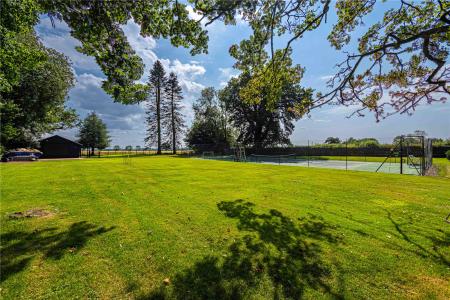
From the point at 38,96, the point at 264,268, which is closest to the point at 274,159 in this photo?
the point at 38,96

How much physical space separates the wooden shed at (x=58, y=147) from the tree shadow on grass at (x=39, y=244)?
43.2 metres

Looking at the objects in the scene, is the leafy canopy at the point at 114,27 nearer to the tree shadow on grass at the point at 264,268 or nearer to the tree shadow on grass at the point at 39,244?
the tree shadow on grass at the point at 39,244

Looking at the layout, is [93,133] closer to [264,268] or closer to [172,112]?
[172,112]

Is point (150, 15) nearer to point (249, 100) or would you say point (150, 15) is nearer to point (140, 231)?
point (249, 100)

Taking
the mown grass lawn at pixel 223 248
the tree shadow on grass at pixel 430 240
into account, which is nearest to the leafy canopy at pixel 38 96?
the mown grass lawn at pixel 223 248

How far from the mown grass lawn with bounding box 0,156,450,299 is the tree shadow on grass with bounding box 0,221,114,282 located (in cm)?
2

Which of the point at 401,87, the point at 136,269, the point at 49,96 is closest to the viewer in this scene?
the point at 136,269

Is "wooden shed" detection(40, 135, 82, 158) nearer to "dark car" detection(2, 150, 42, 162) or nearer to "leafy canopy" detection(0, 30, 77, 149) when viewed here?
"dark car" detection(2, 150, 42, 162)

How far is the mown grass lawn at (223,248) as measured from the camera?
2.88 meters

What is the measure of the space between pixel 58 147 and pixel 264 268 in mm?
46835

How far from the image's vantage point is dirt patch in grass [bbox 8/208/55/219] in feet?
17.2

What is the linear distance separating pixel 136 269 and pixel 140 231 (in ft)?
4.72

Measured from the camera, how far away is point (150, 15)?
19.3 ft

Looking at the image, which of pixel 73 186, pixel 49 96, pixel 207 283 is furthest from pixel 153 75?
pixel 207 283
